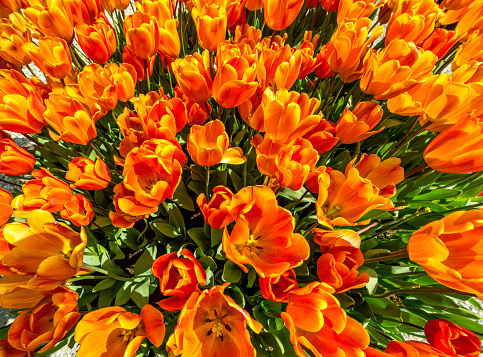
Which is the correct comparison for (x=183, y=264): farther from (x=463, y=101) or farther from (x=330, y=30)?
Result: (x=330, y=30)

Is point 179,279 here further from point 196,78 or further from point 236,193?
Result: point 196,78

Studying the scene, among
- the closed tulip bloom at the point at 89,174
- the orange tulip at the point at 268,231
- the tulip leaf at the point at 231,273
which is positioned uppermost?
the closed tulip bloom at the point at 89,174

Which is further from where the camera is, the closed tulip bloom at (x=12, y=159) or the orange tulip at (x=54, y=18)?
the orange tulip at (x=54, y=18)

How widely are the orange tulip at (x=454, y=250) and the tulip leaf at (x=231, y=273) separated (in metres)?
0.57

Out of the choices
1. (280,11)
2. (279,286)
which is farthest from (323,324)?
(280,11)

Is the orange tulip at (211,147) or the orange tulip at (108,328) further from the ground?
the orange tulip at (211,147)

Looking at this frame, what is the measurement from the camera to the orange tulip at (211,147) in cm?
80

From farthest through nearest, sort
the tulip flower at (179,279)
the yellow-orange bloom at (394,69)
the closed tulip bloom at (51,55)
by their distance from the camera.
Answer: the closed tulip bloom at (51,55) → the yellow-orange bloom at (394,69) → the tulip flower at (179,279)

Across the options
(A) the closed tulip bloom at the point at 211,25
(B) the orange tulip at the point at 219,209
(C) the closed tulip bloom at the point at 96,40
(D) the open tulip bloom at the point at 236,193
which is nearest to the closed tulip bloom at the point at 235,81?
(D) the open tulip bloom at the point at 236,193

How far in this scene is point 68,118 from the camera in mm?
804

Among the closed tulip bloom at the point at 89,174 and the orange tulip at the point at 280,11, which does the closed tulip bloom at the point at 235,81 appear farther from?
the closed tulip bloom at the point at 89,174

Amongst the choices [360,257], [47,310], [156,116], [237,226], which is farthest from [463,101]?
[47,310]

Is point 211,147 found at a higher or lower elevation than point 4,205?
higher

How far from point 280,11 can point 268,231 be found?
860 millimetres
